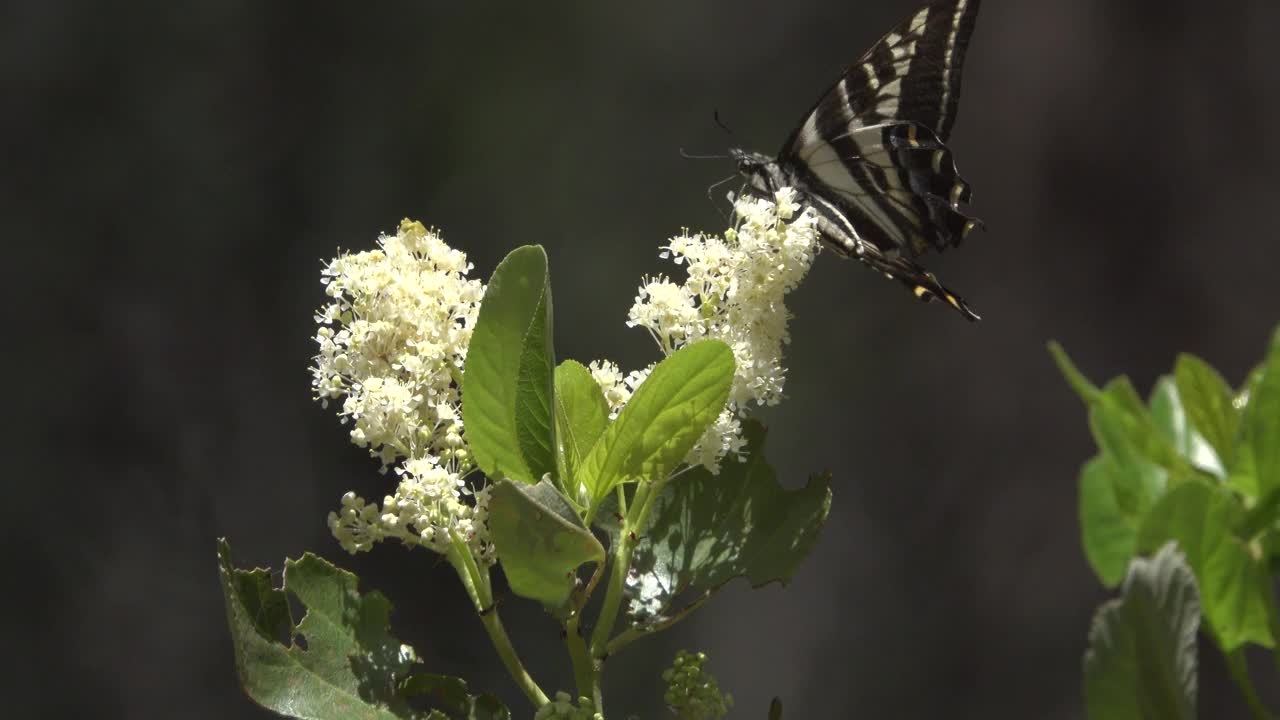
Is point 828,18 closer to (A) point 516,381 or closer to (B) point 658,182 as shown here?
(B) point 658,182

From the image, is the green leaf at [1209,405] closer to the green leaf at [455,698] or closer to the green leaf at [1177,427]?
the green leaf at [1177,427]

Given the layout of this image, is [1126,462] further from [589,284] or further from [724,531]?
[589,284]

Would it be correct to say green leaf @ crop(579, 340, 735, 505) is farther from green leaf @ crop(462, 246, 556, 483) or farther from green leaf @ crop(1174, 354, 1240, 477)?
green leaf @ crop(1174, 354, 1240, 477)

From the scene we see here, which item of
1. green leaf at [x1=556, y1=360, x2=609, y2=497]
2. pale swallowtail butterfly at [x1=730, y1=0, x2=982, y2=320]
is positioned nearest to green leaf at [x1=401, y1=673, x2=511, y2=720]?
green leaf at [x1=556, y1=360, x2=609, y2=497]

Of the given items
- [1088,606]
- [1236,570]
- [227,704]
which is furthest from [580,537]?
[1088,606]

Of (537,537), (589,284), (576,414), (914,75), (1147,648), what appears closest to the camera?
(1147,648)

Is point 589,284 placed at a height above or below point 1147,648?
above

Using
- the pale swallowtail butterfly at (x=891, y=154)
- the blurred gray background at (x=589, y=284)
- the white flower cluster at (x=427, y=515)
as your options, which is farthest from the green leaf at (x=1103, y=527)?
the blurred gray background at (x=589, y=284)

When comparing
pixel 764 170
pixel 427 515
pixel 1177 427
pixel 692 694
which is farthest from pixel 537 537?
pixel 764 170
